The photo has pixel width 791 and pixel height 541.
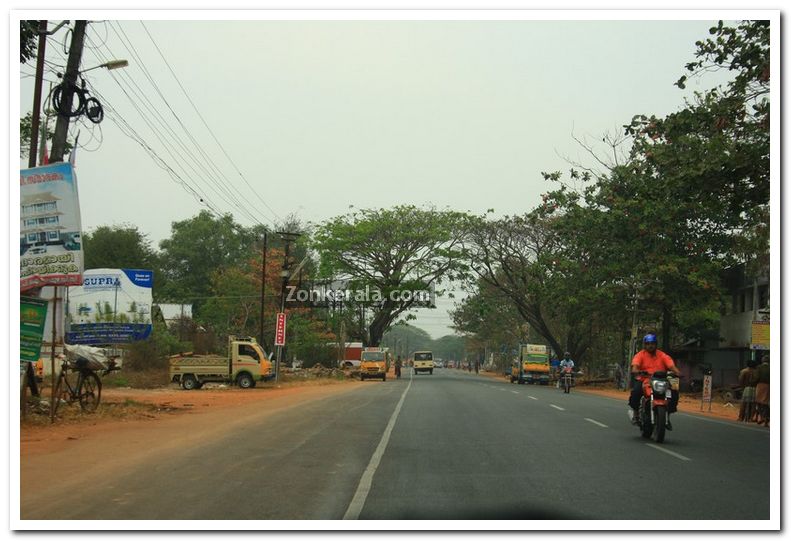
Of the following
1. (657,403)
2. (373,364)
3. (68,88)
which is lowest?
(373,364)

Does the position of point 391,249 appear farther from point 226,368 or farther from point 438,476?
point 438,476

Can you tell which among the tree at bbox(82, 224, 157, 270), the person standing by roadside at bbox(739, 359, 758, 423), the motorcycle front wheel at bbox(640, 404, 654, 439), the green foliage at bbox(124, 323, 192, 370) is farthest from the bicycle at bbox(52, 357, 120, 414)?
the tree at bbox(82, 224, 157, 270)

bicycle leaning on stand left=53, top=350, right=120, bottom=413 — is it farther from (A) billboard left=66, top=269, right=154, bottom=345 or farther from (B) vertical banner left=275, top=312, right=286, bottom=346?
(B) vertical banner left=275, top=312, right=286, bottom=346

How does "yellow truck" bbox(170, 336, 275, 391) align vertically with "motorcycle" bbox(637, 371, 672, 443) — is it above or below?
below

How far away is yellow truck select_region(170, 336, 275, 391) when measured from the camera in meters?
Answer: 36.2

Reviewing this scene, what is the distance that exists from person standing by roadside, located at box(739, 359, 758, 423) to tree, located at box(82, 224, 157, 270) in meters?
61.9

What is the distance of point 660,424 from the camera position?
13891mm

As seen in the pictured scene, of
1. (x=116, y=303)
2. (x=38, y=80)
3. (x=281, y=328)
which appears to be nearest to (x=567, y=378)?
(x=281, y=328)

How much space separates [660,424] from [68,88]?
46.8ft

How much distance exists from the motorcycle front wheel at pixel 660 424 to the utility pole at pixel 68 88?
43.8 ft

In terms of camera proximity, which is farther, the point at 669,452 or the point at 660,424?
the point at 660,424

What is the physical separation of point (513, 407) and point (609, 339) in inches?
1794

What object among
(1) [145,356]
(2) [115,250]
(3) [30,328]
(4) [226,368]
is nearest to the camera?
(3) [30,328]
